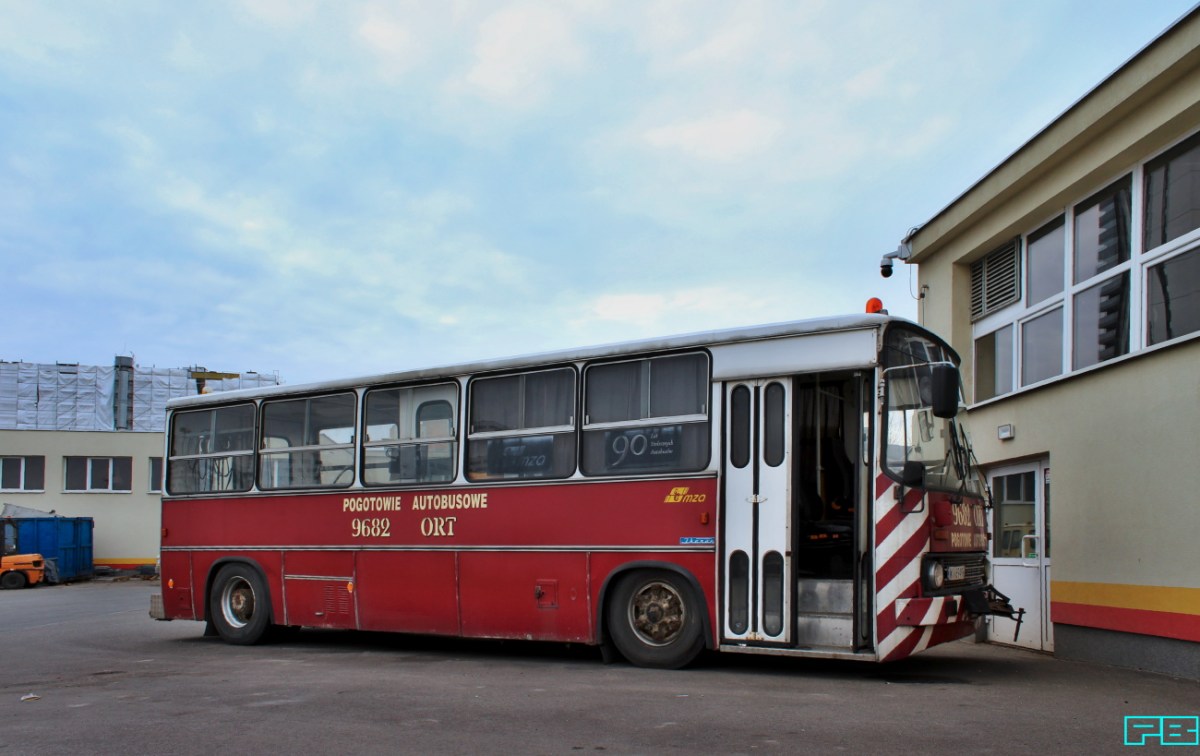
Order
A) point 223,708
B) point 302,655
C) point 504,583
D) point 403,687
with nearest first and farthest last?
point 223,708 → point 403,687 → point 504,583 → point 302,655

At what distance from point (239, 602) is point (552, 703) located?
686 centimetres

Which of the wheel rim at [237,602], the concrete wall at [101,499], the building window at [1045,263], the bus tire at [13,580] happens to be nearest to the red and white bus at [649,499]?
the wheel rim at [237,602]

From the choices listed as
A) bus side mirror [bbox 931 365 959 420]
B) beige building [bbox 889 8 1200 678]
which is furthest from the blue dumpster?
bus side mirror [bbox 931 365 959 420]

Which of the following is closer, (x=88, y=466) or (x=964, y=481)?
(x=964, y=481)

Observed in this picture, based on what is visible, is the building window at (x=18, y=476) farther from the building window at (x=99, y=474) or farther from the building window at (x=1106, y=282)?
the building window at (x=1106, y=282)

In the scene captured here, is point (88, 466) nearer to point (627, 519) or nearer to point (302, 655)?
point (302, 655)

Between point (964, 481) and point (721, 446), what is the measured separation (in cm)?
213

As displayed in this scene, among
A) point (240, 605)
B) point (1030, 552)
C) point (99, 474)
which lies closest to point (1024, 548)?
point (1030, 552)

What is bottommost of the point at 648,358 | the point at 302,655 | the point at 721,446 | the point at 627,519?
the point at 302,655

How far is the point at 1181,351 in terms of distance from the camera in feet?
32.1

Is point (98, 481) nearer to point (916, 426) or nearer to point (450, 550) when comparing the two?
point (450, 550)

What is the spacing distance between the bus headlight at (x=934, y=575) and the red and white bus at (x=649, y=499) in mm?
24

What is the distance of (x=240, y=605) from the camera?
13555 millimetres

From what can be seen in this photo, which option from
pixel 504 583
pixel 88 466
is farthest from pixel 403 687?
pixel 88 466
